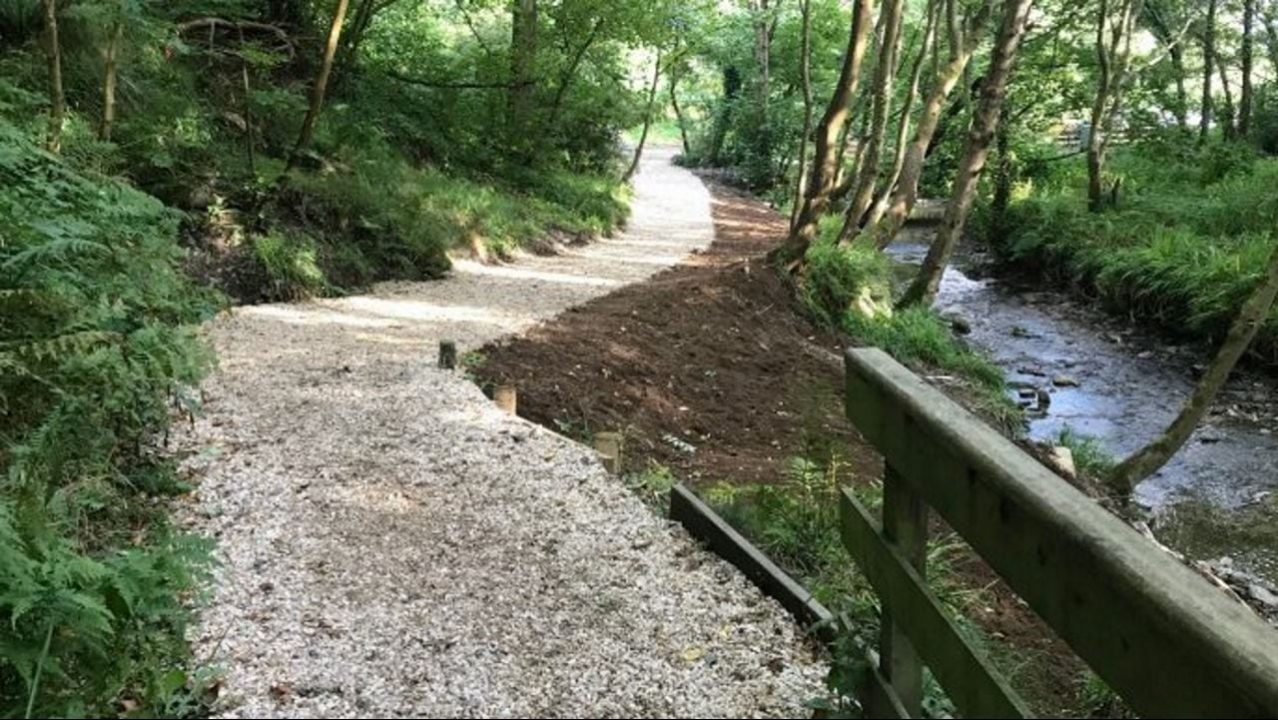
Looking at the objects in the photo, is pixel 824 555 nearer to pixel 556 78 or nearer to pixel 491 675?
pixel 491 675

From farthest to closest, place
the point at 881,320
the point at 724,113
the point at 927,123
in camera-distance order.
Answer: the point at 724,113 → the point at 881,320 → the point at 927,123

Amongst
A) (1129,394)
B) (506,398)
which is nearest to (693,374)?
(506,398)

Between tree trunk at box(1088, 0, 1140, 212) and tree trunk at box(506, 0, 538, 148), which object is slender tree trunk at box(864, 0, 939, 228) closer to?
tree trunk at box(1088, 0, 1140, 212)

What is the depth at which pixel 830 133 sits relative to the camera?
1172cm

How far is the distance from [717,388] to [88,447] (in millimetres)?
5286

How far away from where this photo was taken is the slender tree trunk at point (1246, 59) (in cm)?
2161

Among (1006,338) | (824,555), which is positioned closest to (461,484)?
(824,555)

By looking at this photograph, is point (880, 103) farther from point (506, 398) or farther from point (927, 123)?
point (506, 398)

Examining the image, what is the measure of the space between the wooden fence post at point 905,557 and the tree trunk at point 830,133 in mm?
9660

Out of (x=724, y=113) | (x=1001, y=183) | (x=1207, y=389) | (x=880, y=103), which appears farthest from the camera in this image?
(x=724, y=113)

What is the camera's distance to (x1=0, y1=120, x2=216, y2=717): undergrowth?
2.79 meters

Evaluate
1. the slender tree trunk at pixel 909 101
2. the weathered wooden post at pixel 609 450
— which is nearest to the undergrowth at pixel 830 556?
the weathered wooden post at pixel 609 450

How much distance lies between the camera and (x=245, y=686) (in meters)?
3.06

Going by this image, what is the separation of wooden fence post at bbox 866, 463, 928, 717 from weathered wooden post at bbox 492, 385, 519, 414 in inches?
166
